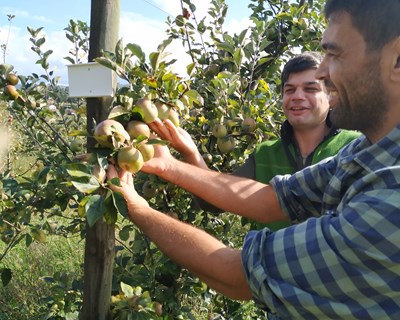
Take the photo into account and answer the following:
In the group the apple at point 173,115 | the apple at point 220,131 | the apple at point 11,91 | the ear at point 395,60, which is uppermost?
the apple at point 11,91

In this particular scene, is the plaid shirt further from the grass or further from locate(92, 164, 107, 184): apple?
the grass

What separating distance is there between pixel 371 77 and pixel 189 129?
1049 mm

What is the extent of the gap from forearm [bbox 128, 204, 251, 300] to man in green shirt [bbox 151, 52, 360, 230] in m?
0.70

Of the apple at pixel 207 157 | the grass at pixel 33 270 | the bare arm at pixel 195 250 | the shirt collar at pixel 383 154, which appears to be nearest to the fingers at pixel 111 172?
the bare arm at pixel 195 250

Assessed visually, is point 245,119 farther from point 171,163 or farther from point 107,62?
point 107,62

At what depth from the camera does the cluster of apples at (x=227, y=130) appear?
1764mm

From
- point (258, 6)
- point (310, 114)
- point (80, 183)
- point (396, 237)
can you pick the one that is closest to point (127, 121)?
point (80, 183)

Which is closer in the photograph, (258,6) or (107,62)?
(107,62)

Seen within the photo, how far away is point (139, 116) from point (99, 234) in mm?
359

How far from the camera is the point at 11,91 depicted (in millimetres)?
1638

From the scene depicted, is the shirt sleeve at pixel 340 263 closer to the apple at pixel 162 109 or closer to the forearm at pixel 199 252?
the forearm at pixel 199 252

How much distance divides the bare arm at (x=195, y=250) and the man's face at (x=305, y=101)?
94 centimetres

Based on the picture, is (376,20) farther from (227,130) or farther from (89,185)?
(227,130)

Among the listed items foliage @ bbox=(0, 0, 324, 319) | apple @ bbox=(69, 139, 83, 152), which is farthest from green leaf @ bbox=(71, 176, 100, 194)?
apple @ bbox=(69, 139, 83, 152)
